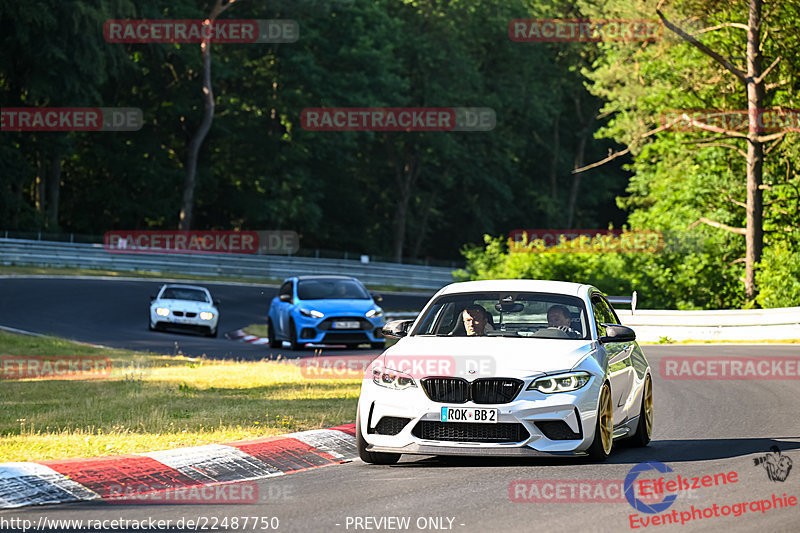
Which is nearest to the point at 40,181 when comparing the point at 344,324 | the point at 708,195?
the point at 708,195

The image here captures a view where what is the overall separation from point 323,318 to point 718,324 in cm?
949

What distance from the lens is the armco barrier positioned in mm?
26734

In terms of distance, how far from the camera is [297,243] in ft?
241

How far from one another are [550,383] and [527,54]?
77.3 meters

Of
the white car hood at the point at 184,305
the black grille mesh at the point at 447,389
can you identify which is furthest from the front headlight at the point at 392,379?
the white car hood at the point at 184,305

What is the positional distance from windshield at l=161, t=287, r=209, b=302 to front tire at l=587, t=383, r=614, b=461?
23.6 metres

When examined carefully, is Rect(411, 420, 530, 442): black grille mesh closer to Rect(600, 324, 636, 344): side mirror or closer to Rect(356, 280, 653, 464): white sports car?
Rect(356, 280, 653, 464): white sports car

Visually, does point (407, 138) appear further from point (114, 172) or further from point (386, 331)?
point (386, 331)

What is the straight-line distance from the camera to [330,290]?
88.4ft

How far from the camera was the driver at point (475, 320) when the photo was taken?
10641 mm

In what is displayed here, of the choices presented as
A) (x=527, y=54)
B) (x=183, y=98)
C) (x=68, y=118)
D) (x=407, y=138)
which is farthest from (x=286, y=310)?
(x=527, y=54)

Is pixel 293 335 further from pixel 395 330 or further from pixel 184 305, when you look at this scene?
pixel 395 330

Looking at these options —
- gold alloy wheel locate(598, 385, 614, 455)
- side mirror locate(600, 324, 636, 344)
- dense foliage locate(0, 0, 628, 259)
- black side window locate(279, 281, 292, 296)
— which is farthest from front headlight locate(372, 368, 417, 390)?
dense foliage locate(0, 0, 628, 259)

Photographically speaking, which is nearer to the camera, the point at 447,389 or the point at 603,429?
the point at 447,389
